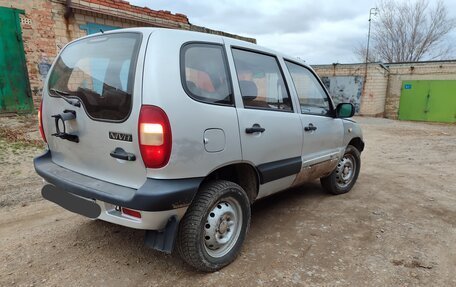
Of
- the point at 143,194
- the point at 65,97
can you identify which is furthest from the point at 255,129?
the point at 65,97

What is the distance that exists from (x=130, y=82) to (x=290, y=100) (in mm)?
1708

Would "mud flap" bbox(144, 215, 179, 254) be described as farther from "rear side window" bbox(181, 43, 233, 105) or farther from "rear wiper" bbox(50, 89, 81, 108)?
"rear wiper" bbox(50, 89, 81, 108)

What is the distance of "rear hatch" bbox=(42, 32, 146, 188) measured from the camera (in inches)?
84.7

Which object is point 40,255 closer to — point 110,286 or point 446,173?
point 110,286

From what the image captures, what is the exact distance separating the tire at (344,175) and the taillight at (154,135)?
2.88 metres

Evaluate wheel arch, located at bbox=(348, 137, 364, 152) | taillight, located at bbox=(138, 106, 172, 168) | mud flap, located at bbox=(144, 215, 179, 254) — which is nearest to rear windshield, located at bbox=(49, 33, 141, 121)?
taillight, located at bbox=(138, 106, 172, 168)

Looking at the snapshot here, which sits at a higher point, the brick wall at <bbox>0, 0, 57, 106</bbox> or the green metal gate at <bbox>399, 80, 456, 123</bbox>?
the brick wall at <bbox>0, 0, 57, 106</bbox>

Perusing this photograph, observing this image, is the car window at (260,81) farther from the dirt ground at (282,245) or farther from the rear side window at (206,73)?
the dirt ground at (282,245)

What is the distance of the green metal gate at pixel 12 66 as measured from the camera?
7.58 metres

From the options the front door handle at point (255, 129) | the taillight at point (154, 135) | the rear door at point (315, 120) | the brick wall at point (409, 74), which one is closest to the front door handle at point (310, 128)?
the rear door at point (315, 120)

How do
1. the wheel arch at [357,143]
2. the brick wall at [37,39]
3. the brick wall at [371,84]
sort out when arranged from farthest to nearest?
1. the brick wall at [371,84]
2. the brick wall at [37,39]
3. the wheel arch at [357,143]

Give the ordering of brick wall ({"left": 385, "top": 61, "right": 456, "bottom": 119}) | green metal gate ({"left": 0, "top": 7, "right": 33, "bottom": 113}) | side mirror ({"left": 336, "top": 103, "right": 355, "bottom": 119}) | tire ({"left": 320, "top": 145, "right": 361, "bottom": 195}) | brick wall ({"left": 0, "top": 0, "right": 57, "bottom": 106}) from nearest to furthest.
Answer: side mirror ({"left": 336, "top": 103, "right": 355, "bottom": 119}), tire ({"left": 320, "top": 145, "right": 361, "bottom": 195}), green metal gate ({"left": 0, "top": 7, "right": 33, "bottom": 113}), brick wall ({"left": 0, "top": 0, "right": 57, "bottom": 106}), brick wall ({"left": 385, "top": 61, "right": 456, "bottom": 119})

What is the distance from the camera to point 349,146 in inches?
173

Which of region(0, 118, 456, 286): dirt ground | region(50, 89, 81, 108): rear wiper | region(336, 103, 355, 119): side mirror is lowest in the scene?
region(0, 118, 456, 286): dirt ground
